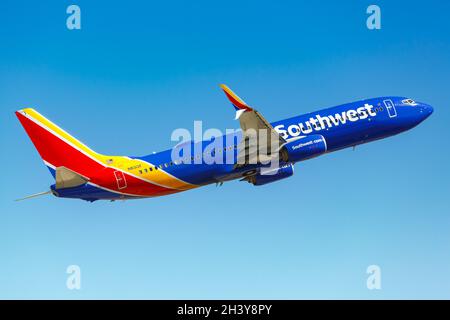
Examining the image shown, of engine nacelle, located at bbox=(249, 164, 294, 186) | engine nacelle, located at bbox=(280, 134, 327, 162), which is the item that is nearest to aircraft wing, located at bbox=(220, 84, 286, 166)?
engine nacelle, located at bbox=(280, 134, 327, 162)

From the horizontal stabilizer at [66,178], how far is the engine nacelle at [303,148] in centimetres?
1804

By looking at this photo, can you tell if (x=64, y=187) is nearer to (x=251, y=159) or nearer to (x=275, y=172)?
(x=251, y=159)

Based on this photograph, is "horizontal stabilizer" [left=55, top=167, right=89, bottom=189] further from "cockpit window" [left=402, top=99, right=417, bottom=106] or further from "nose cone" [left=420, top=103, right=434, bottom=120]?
"nose cone" [left=420, top=103, right=434, bottom=120]

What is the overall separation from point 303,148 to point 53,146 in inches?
872

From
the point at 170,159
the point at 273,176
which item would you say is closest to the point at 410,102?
the point at 273,176

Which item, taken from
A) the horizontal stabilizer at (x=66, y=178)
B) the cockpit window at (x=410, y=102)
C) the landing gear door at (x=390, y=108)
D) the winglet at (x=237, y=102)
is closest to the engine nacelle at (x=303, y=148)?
the winglet at (x=237, y=102)

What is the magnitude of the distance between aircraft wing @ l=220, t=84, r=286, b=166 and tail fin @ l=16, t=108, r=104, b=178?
1300 cm

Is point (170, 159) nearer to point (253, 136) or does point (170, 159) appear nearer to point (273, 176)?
point (253, 136)

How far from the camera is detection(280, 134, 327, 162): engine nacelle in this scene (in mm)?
55188

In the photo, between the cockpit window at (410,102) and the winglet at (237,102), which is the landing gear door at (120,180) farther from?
the cockpit window at (410,102)

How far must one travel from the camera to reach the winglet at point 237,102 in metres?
49.9

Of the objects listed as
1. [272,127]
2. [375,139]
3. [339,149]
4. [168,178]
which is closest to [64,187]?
[168,178]

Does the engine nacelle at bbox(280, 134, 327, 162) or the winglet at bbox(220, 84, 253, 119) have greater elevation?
the winglet at bbox(220, 84, 253, 119)

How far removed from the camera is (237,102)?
50.3 metres
